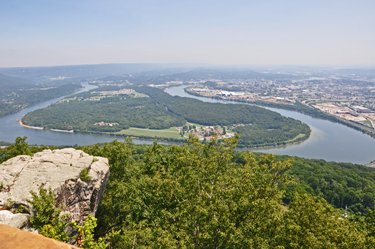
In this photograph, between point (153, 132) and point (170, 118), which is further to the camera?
point (170, 118)

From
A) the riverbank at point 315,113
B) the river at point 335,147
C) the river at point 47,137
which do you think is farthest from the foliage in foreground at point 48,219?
the riverbank at point 315,113

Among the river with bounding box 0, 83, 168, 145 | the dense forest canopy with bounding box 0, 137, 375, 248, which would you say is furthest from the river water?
the dense forest canopy with bounding box 0, 137, 375, 248

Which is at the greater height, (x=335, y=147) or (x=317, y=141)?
(x=317, y=141)

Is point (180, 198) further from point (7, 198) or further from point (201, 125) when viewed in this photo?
point (201, 125)

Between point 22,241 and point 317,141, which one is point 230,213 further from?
point 317,141

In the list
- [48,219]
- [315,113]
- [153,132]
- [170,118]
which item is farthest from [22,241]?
[315,113]

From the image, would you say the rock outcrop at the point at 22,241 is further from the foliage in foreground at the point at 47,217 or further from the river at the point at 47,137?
the river at the point at 47,137
